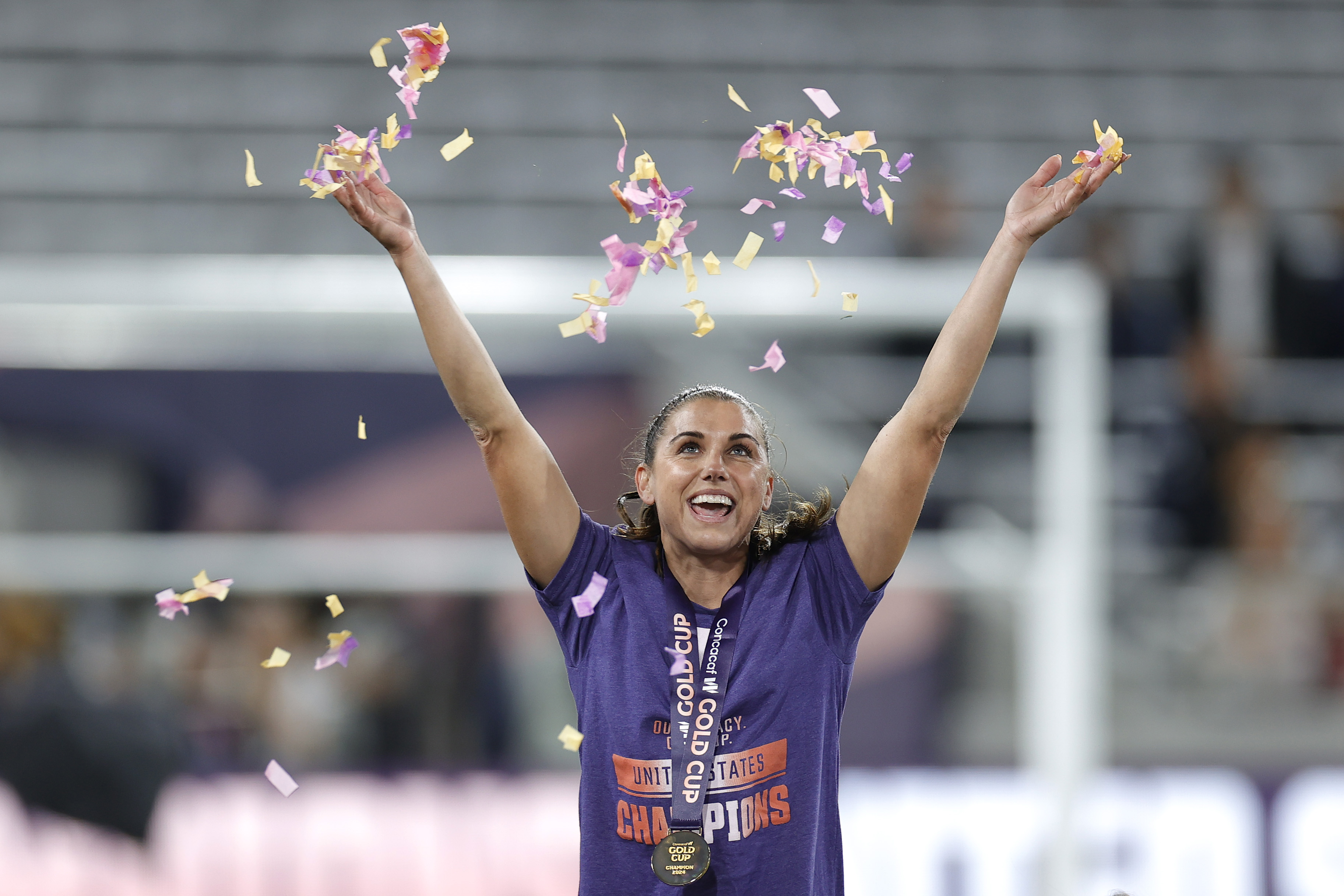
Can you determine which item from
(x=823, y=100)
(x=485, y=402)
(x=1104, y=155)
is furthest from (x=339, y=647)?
(x=1104, y=155)

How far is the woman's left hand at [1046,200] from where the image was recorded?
232 centimetres

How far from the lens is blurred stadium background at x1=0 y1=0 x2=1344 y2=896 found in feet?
15.7

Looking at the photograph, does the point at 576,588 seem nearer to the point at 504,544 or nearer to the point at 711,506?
the point at 711,506

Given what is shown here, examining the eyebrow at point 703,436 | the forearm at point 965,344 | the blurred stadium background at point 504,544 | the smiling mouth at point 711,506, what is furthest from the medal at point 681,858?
the blurred stadium background at point 504,544

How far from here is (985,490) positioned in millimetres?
6297

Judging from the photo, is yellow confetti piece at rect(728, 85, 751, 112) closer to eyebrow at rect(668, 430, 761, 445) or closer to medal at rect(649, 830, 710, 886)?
eyebrow at rect(668, 430, 761, 445)

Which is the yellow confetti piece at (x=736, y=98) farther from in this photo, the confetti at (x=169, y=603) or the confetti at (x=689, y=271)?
the confetti at (x=169, y=603)

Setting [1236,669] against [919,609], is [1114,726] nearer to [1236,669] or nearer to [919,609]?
[1236,669]

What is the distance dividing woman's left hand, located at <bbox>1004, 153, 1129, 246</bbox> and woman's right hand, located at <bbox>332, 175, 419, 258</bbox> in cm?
96

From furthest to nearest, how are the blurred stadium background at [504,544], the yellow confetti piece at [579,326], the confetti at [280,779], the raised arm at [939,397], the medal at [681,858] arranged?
1. the blurred stadium background at [504,544]
2. the confetti at [280,779]
3. the yellow confetti piece at [579,326]
4. the raised arm at [939,397]
5. the medal at [681,858]

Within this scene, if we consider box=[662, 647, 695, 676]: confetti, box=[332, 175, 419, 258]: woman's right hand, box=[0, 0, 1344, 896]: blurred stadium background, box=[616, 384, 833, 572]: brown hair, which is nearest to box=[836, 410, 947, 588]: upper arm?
box=[616, 384, 833, 572]: brown hair

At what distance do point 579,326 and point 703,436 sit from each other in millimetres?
319

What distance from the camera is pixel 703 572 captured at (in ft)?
8.11

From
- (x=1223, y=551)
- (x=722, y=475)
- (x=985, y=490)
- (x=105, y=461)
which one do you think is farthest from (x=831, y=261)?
(x=722, y=475)
